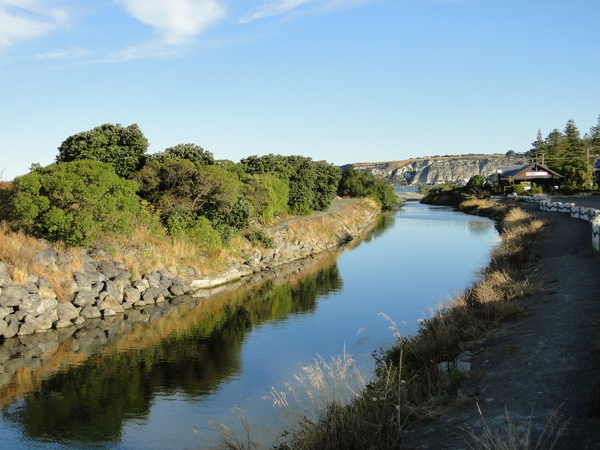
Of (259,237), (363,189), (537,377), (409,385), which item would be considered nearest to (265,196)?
(259,237)

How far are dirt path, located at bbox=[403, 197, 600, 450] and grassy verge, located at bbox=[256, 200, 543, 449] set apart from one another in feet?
1.19

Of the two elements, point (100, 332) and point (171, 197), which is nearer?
point (100, 332)

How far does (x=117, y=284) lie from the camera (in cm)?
2220

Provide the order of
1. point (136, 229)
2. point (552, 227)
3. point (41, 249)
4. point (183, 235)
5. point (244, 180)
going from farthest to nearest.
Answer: point (244, 180) → point (552, 227) → point (183, 235) → point (136, 229) → point (41, 249)

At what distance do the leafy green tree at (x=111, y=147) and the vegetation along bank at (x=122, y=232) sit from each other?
6 cm

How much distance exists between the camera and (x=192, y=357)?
16156mm

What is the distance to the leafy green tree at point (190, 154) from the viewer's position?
32.1 meters

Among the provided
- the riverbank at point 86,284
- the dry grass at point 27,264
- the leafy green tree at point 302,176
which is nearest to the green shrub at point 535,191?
the leafy green tree at point 302,176

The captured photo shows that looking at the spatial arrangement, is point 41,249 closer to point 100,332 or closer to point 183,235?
point 100,332

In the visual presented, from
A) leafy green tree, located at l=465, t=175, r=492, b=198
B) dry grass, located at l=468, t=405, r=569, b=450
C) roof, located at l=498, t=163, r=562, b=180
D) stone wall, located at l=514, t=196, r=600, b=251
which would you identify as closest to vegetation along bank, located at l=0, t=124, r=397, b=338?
dry grass, located at l=468, t=405, r=569, b=450

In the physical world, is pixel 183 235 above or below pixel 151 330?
above

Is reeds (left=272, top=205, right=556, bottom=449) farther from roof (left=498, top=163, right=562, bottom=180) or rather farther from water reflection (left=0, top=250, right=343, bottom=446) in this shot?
roof (left=498, top=163, right=562, bottom=180)

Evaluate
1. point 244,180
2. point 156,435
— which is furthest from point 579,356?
point 244,180

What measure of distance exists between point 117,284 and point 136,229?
471cm
